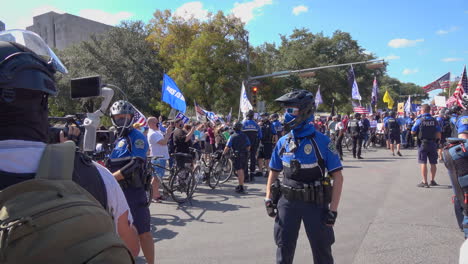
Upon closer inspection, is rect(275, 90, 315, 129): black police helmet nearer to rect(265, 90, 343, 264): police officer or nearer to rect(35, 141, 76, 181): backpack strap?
rect(265, 90, 343, 264): police officer

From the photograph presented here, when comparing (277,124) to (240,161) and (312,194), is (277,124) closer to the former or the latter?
(240,161)

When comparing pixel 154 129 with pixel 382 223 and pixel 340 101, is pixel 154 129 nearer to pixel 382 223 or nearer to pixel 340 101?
pixel 382 223

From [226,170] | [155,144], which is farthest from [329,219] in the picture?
[226,170]

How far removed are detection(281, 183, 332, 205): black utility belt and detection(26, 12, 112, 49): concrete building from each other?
5758cm

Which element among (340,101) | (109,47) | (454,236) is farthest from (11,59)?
(340,101)

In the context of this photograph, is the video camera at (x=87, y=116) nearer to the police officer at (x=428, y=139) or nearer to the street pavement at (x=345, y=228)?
the street pavement at (x=345, y=228)

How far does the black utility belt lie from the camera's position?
3.30 m

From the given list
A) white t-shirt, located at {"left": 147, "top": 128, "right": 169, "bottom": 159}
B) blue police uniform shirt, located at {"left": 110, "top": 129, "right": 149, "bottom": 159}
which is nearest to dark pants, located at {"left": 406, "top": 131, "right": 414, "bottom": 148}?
white t-shirt, located at {"left": 147, "top": 128, "right": 169, "bottom": 159}

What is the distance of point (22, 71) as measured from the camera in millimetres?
1296

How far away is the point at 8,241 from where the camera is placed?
91 cm

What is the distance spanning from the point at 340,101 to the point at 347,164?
114 ft

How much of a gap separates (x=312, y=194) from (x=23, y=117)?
2559mm

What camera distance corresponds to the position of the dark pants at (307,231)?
10.7ft

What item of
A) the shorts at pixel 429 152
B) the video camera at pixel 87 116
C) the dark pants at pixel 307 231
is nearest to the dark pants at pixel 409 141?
the shorts at pixel 429 152
